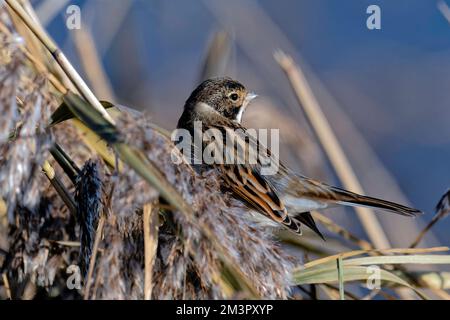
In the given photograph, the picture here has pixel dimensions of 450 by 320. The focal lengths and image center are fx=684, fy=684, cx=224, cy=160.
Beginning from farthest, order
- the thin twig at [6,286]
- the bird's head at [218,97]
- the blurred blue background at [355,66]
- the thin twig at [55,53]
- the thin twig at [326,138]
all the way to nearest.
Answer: the blurred blue background at [355,66]
the bird's head at [218,97]
the thin twig at [326,138]
the thin twig at [6,286]
the thin twig at [55,53]

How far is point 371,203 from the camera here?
255 cm

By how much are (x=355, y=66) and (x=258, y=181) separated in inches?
95.5

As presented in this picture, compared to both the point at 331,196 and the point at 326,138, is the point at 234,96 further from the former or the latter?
the point at 331,196

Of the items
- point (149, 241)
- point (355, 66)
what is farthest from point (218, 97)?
point (355, 66)

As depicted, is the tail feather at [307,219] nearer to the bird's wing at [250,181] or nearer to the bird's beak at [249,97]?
the bird's wing at [250,181]

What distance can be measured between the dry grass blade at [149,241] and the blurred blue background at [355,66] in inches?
92.4

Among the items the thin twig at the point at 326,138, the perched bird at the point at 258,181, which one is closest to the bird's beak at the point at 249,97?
the perched bird at the point at 258,181

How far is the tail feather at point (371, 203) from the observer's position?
2498 mm

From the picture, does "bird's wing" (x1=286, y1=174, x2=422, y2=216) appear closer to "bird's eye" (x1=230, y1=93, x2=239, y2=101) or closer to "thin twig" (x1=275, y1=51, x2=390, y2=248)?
"thin twig" (x1=275, y1=51, x2=390, y2=248)

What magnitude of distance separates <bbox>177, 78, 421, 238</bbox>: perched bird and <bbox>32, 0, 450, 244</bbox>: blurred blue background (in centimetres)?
77

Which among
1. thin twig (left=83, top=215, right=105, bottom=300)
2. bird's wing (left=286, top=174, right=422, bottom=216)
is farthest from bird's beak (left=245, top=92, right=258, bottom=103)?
thin twig (left=83, top=215, right=105, bottom=300)

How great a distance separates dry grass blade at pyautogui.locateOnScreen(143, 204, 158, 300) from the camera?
1552mm

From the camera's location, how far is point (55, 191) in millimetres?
2135
